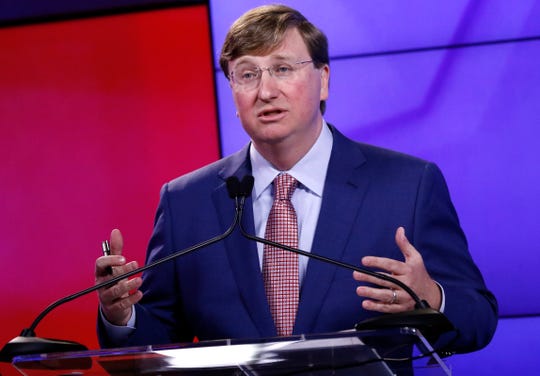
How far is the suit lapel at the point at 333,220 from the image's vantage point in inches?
80.5

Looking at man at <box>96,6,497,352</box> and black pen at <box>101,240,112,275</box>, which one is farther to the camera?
man at <box>96,6,497,352</box>

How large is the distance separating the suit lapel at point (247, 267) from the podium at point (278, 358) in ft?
1.96

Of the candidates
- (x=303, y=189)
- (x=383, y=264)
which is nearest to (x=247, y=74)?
(x=303, y=189)

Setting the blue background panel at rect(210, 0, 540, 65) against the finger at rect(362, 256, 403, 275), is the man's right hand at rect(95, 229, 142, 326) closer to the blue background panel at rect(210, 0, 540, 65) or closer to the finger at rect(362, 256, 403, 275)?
the finger at rect(362, 256, 403, 275)

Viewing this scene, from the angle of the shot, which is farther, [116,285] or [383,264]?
[116,285]

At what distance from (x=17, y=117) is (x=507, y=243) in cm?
187

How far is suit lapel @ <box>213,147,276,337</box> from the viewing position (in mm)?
2066

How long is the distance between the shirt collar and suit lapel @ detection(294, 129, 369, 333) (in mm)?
28

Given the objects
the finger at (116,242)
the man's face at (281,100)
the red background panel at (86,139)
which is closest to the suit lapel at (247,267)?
the man's face at (281,100)

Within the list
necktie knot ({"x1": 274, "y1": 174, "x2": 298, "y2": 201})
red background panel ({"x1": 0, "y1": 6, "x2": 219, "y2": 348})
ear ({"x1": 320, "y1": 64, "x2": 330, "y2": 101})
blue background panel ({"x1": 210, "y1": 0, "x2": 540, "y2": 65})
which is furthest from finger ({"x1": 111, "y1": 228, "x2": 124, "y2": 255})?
blue background panel ({"x1": 210, "y1": 0, "x2": 540, "y2": 65})

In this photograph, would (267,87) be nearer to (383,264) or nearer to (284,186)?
(284,186)

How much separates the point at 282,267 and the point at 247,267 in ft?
0.29

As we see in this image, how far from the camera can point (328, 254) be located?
2090 mm

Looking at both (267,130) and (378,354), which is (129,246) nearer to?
(267,130)
